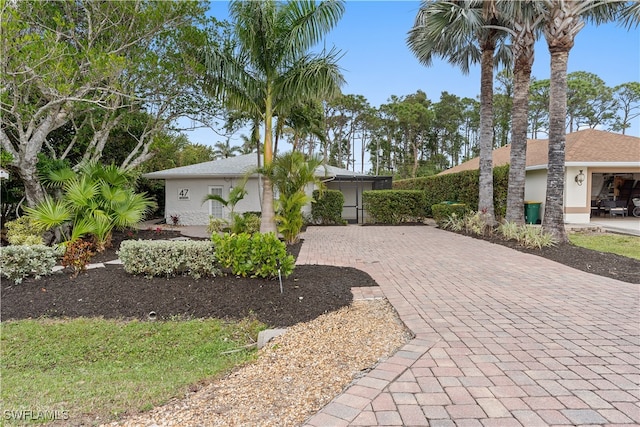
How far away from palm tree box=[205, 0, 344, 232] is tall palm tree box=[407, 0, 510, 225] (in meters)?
3.69

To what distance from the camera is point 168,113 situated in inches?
526

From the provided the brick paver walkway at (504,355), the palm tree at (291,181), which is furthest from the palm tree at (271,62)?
the brick paver walkway at (504,355)

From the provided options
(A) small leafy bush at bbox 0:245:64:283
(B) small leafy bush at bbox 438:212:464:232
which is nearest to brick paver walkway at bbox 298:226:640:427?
(A) small leafy bush at bbox 0:245:64:283

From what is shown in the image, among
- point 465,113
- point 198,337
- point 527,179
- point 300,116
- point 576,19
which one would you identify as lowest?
point 198,337

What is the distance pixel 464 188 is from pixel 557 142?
19.0 feet

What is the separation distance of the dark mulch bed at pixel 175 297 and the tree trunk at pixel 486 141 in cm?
823

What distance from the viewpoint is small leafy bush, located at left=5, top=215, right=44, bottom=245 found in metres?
8.21

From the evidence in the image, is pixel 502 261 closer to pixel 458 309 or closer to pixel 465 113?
pixel 458 309

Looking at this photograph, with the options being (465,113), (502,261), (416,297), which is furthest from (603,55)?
(465,113)

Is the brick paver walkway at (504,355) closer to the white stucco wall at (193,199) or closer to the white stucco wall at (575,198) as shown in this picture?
the white stucco wall at (575,198)

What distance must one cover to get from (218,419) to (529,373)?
8.08ft

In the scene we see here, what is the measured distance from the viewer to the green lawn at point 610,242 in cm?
865

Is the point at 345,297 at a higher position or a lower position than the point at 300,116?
lower

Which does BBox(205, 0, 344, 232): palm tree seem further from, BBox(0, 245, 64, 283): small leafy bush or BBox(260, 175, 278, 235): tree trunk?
BBox(0, 245, 64, 283): small leafy bush
